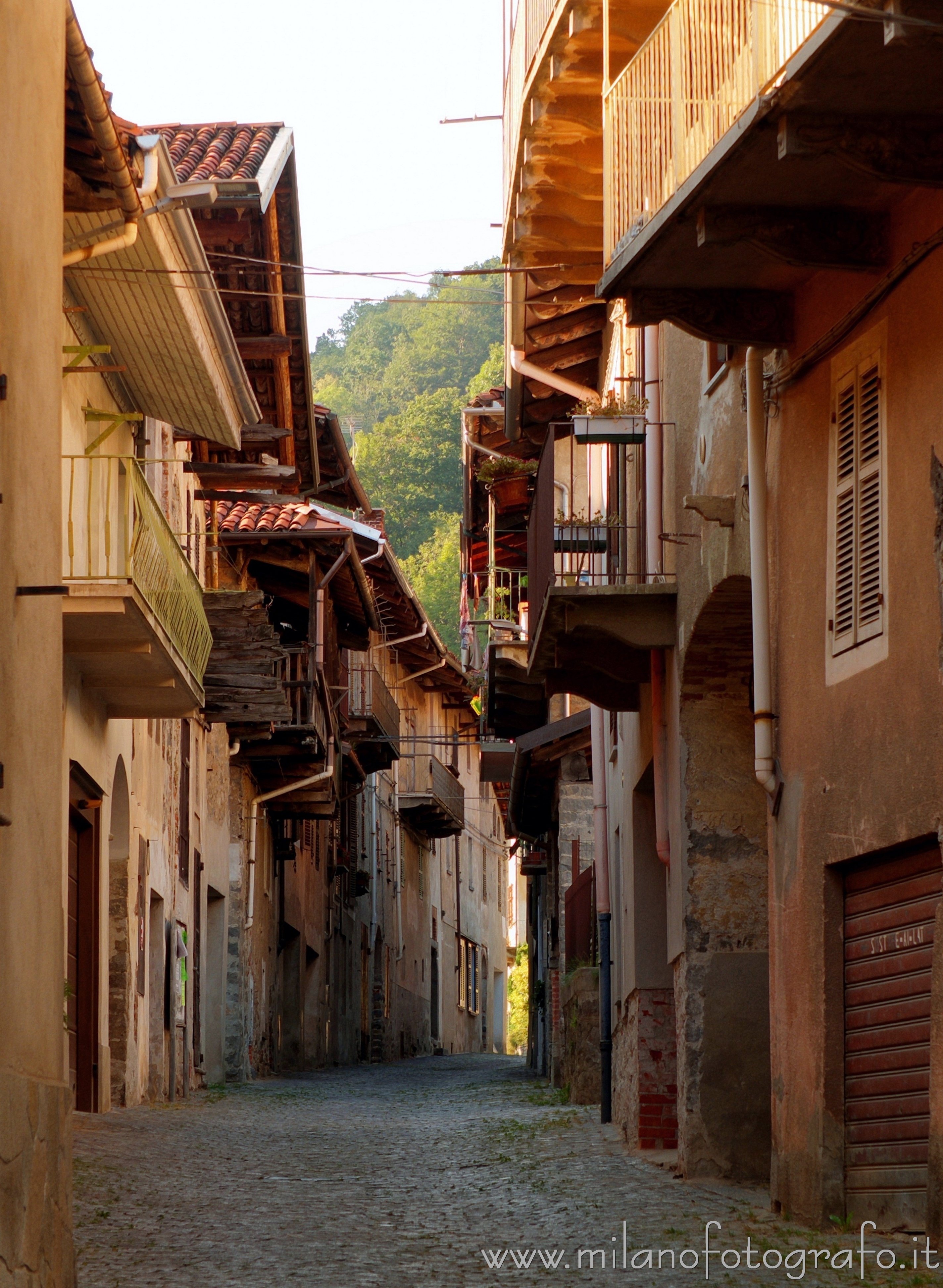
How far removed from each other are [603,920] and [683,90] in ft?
30.4

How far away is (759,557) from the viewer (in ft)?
29.7

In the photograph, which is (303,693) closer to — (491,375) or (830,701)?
(830,701)

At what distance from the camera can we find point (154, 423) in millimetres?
17234

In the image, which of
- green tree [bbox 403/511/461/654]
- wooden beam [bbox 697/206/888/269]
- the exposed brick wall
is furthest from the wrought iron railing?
wooden beam [bbox 697/206/888/269]

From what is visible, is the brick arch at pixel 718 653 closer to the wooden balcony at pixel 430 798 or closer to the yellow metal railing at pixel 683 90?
the yellow metal railing at pixel 683 90

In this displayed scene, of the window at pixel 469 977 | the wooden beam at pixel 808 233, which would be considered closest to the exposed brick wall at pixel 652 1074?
the wooden beam at pixel 808 233

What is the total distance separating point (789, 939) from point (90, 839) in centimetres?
796

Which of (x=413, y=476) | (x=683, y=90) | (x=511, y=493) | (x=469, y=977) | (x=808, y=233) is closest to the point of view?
(x=808, y=233)

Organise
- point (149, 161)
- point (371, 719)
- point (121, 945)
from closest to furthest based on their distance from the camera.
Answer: point (149, 161) < point (121, 945) < point (371, 719)

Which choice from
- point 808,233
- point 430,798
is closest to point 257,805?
point 430,798

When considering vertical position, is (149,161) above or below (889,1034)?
above

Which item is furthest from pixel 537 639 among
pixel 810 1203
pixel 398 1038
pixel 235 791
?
pixel 398 1038

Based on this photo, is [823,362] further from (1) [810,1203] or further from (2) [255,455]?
(2) [255,455]

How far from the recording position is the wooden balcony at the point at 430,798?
4038 cm
